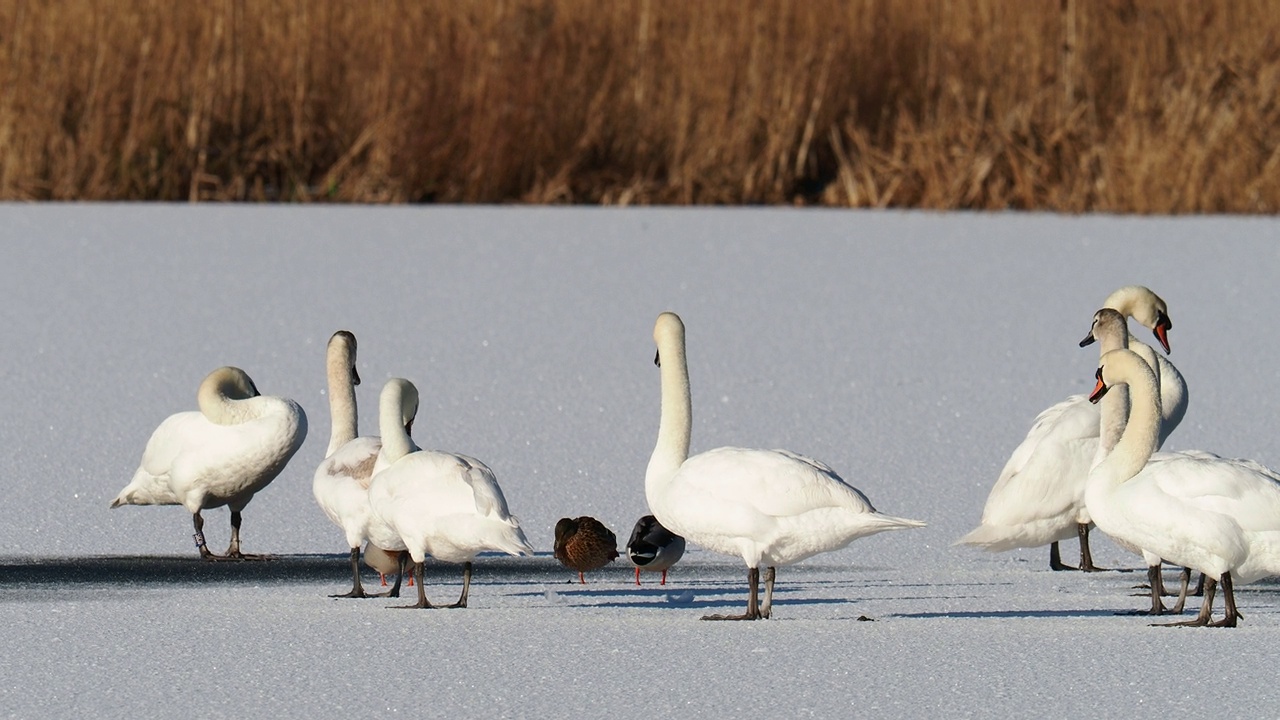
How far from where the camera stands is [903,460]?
21.6 feet

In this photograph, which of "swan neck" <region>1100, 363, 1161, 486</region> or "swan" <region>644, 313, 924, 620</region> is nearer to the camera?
"swan" <region>644, 313, 924, 620</region>

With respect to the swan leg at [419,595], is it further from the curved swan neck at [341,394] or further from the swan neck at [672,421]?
the curved swan neck at [341,394]

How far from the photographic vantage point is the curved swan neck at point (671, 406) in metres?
4.84

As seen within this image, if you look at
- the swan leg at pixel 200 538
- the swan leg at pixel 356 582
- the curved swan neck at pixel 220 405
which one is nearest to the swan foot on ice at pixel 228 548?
the swan leg at pixel 200 538

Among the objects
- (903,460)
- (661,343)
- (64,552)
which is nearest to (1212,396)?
(903,460)

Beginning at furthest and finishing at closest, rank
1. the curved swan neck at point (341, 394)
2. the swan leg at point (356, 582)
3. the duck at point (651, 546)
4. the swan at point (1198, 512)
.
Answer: the curved swan neck at point (341, 394) → the duck at point (651, 546) → the swan leg at point (356, 582) → the swan at point (1198, 512)

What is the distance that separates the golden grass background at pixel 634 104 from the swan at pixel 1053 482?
659 cm

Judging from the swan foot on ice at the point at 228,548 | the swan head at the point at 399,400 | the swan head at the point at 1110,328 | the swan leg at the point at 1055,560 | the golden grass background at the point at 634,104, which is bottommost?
the swan foot on ice at the point at 228,548

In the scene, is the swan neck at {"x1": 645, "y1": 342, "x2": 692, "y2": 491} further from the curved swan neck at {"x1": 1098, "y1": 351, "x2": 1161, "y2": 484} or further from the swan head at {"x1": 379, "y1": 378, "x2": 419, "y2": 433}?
the curved swan neck at {"x1": 1098, "y1": 351, "x2": 1161, "y2": 484}

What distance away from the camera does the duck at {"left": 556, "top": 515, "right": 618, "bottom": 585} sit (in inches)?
191

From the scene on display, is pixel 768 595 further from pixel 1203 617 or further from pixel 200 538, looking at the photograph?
pixel 200 538

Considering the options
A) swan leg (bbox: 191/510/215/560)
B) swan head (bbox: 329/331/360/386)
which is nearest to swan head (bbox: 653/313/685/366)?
swan head (bbox: 329/331/360/386)

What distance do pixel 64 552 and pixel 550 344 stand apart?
395cm

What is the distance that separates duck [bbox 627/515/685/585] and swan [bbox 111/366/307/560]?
97cm
